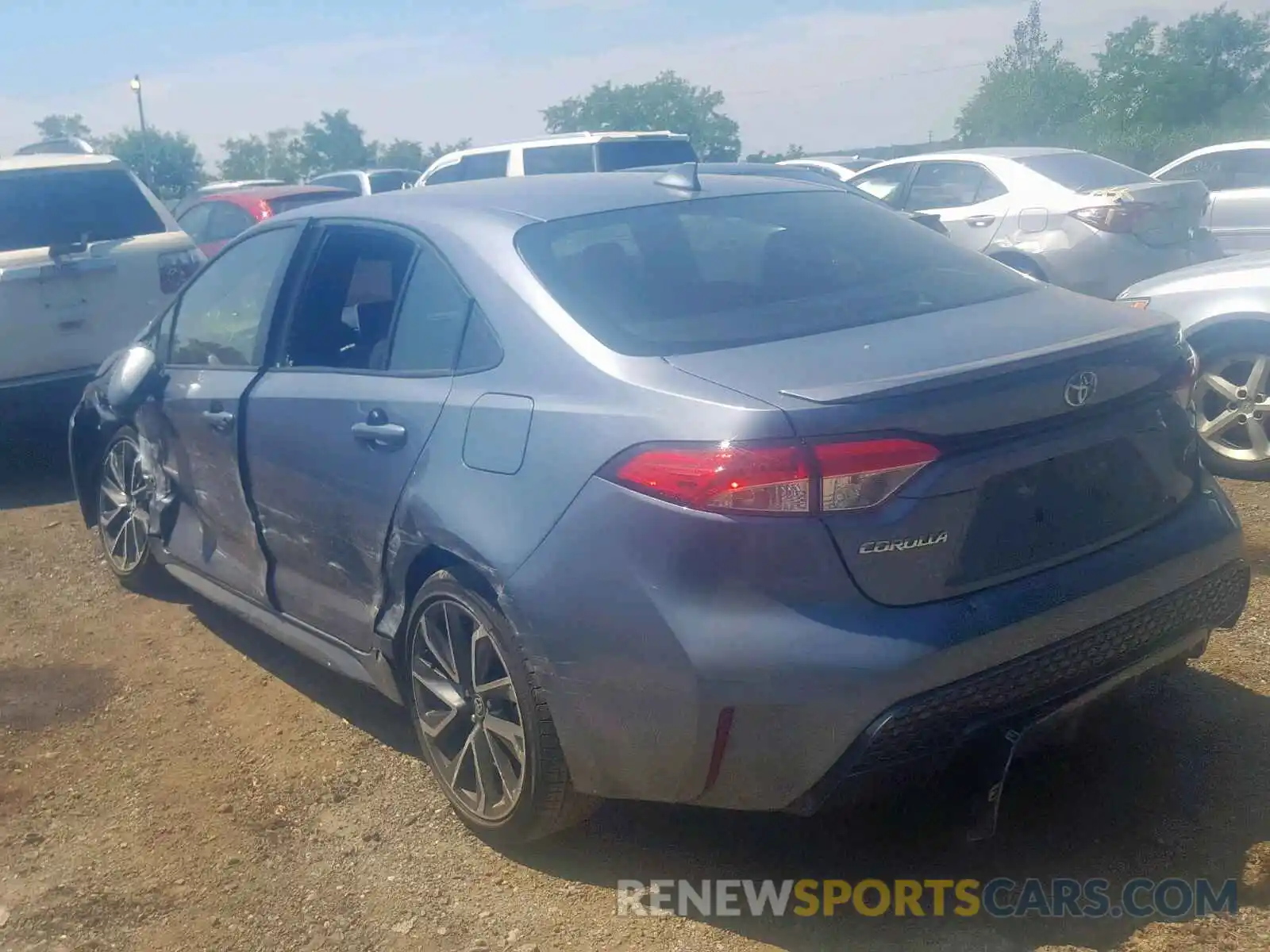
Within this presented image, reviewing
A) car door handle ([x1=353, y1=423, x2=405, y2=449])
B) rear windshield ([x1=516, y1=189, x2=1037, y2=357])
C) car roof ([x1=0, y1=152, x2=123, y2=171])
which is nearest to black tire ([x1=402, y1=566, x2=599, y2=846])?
car door handle ([x1=353, y1=423, x2=405, y2=449])

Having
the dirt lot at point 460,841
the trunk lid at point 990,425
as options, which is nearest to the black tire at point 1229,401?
the dirt lot at point 460,841

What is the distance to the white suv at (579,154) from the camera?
1308 centimetres

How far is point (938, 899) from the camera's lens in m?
2.99

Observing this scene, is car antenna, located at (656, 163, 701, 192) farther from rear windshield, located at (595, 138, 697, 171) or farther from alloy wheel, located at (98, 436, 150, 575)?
rear windshield, located at (595, 138, 697, 171)

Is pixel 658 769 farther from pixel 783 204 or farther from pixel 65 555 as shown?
pixel 65 555

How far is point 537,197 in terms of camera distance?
12.4 feet

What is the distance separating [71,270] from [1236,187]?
1146cm

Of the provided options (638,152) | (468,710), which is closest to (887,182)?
(638,152)

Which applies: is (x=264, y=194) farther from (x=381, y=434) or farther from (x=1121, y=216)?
(x=381, y=434)

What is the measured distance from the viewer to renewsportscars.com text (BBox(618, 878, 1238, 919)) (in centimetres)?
288

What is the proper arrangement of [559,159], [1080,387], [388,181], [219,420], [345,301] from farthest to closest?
1. [388,181]
2. [559,159]
3. [219,420]
4. [345,301]
5. [1080,387]

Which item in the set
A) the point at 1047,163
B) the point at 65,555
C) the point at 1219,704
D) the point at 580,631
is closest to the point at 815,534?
the point at 580,631

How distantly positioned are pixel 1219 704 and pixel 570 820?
196 centimetres

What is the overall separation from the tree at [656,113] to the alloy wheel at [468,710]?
39.5m
